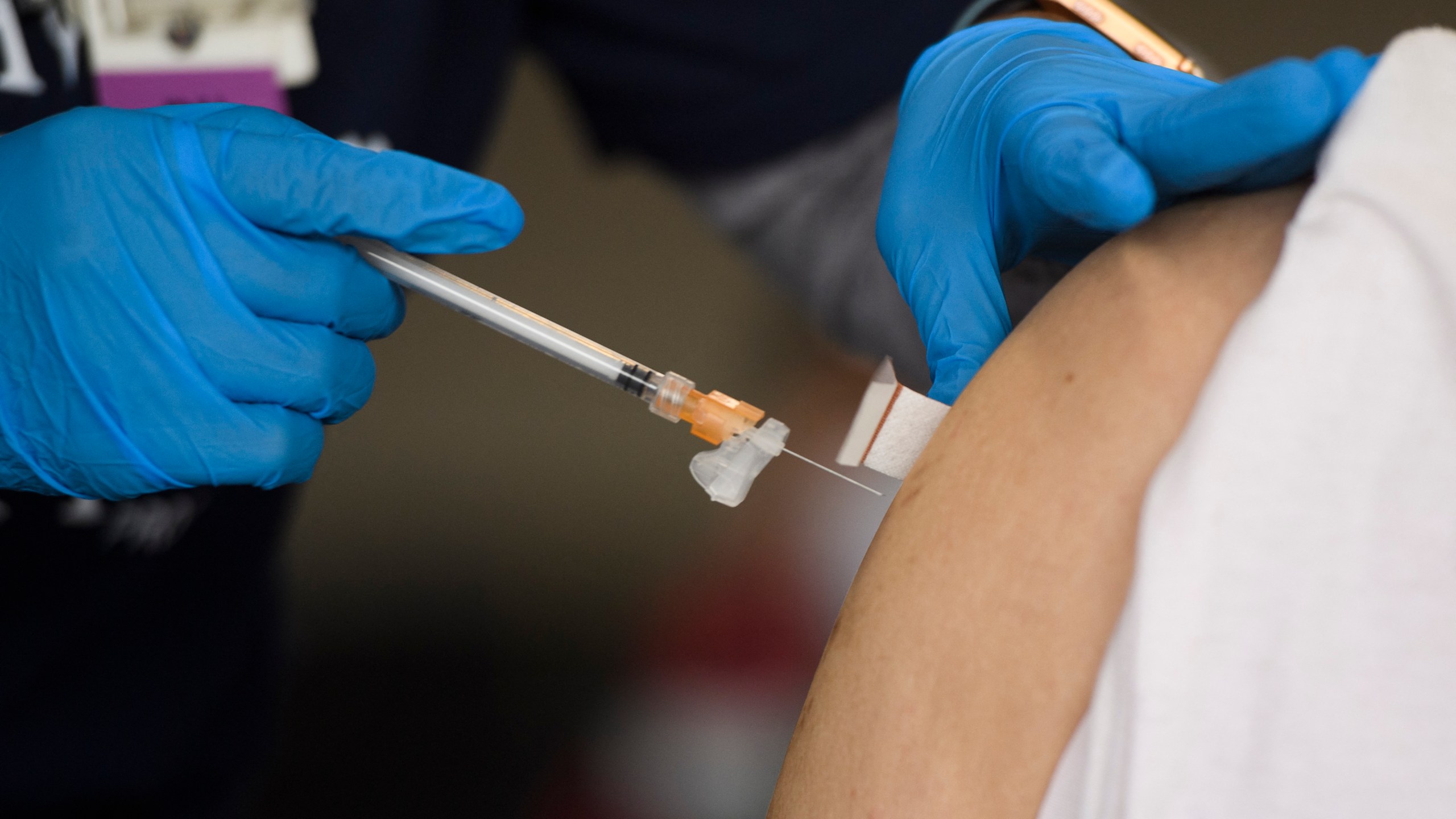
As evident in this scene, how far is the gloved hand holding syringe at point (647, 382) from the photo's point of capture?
70 centimetres

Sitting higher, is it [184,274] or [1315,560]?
[1315,560]

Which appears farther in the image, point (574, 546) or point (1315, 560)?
point (574, 546)

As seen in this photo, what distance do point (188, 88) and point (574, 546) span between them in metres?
1.03

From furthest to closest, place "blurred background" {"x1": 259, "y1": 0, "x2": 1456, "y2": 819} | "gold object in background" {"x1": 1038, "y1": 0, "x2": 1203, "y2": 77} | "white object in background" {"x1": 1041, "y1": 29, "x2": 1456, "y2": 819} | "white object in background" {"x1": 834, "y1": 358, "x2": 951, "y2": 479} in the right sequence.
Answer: "blurred background" {"x1": 259, "y1": 0, "x2": 1456, "y2": 819} → "gold object in background" {"x1": 1038, "y1": 0, "x2": 1203, "y2": 77} → "white object in background" {"x1": 834, "y1": 358, "x2": 951, "y2": 479} → "white object in background" {"x1": 1041, "y1": 29, "x2": 1456, "y2": 819}

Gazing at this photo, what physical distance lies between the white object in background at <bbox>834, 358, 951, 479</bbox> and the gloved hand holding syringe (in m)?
0.10

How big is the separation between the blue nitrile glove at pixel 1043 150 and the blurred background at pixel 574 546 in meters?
0.80

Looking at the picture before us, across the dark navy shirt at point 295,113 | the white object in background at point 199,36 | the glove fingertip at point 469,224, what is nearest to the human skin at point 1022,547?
the glove fingertip at point 469,224

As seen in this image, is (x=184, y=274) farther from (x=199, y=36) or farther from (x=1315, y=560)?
(x=1315, y=560)

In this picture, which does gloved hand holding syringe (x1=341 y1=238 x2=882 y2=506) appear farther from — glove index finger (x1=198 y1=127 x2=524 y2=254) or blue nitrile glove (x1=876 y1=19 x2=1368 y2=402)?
blue nitrile glove (x1=876 y1=19 x2=1368 y2=402)

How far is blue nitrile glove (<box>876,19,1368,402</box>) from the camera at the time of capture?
497 millimetres

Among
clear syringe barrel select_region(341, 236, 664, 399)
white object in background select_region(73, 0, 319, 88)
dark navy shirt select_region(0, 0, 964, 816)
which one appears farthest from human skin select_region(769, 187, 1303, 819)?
white object in background select_region(73, 0, 319, 88)

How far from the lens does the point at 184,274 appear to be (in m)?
0.72

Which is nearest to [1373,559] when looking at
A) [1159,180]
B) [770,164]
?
[1159,180]

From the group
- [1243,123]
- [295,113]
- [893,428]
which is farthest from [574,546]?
[1243,123]
